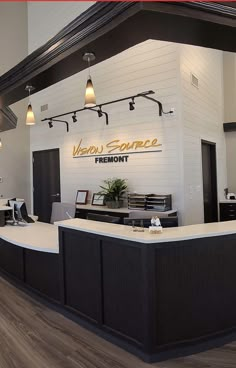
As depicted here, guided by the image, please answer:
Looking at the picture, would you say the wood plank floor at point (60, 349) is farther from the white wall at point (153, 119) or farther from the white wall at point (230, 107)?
the white wall at point (230, 107)

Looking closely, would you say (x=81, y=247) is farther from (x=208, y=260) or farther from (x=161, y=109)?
(x=161, y=109)

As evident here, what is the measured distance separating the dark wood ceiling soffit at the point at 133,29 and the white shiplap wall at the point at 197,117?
214 cm

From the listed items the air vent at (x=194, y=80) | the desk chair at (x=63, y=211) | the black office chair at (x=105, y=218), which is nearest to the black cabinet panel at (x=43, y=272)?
the black office chair at (x=105, y=218)


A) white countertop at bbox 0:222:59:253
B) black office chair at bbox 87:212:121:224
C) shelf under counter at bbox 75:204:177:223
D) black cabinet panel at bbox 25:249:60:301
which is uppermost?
black office chair at bbox 87:212:121:224

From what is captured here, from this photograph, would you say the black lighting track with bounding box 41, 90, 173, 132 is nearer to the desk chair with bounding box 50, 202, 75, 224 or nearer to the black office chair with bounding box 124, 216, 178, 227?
the desk chair with bounding box 50, 202, 75, 224

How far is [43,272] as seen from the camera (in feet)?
11.0

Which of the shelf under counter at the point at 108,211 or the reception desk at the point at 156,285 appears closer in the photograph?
the reception desk at the point at 156,285

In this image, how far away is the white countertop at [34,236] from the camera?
3133 mm

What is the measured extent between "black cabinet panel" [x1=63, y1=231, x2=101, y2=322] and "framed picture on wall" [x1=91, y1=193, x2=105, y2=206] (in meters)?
3.06

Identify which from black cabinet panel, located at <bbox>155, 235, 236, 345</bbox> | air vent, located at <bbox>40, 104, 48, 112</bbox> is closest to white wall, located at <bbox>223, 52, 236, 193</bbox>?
air vent, located at <bbox>40, 104, 48, 112</bbox>

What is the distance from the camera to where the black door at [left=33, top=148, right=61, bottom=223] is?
7.46 meters

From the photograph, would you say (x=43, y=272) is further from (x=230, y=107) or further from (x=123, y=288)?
(x=230, y=107)

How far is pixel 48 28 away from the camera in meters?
7.56

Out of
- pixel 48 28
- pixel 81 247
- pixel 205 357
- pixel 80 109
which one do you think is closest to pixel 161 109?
pixel 80 109
